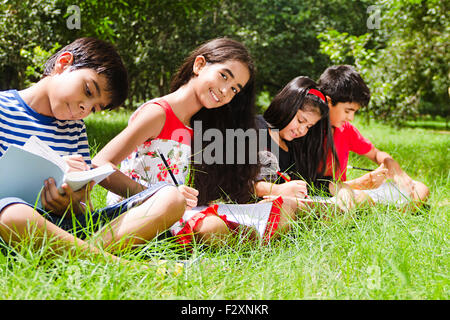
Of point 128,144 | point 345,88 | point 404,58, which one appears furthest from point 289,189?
point 404,58

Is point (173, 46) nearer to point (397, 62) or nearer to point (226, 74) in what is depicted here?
point (397, 62)

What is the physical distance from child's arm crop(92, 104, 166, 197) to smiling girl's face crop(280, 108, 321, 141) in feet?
2.82

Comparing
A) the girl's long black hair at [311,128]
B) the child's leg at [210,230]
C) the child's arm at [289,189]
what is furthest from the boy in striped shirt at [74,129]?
the girl's long black hair at [311,128]

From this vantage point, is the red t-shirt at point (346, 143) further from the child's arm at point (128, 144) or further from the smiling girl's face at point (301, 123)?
the child's arm at point (128, 144)

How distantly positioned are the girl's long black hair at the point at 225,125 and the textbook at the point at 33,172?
857mm

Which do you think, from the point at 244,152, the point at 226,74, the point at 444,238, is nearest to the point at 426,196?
the point at 444,238

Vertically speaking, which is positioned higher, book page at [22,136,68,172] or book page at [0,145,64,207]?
book page at [22,136,68,172]

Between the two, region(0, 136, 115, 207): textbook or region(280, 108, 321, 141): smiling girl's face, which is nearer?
region(0, 136, 115, 207): textbook

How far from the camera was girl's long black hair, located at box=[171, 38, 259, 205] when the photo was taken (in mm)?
2375

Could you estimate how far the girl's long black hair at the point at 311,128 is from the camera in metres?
2.73

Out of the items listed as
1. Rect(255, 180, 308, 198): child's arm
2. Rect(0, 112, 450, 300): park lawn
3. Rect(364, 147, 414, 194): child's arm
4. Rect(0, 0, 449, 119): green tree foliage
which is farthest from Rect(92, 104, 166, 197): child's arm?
Rect(0, 0, 449, 119): green tree foliage

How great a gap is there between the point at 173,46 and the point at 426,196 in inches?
403

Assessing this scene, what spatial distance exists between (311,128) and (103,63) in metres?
1.41
